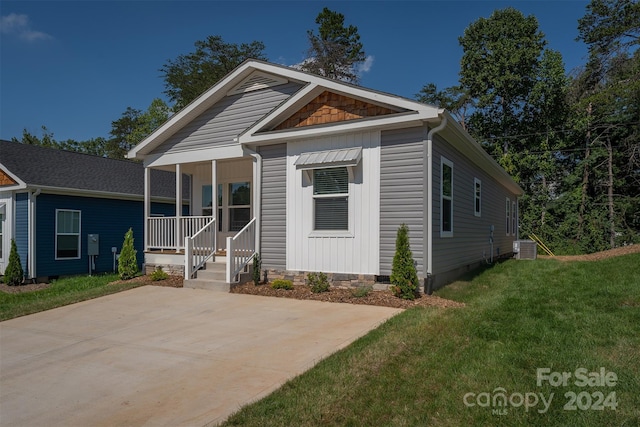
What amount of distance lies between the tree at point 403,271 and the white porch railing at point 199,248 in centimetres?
465

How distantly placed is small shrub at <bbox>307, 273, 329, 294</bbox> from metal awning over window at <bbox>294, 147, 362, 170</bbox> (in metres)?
2.15

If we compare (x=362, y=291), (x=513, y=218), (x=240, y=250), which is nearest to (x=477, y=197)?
(x=362, y=291)

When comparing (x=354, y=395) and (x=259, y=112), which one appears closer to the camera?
(x=354, y=395)

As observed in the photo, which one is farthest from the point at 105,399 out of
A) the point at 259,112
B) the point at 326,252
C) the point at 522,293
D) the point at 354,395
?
the point at 259,112

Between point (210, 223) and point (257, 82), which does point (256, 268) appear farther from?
point (257, 82)

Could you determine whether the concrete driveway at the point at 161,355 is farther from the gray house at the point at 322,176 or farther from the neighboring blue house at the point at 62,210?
the neighboring blue house at the point at 62,210

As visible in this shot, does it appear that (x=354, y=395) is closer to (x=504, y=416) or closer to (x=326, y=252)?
(x=504, y=416)

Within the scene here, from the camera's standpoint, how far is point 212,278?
9633 mm

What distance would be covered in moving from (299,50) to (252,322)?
25.3 meters

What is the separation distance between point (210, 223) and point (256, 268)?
68.6 inches

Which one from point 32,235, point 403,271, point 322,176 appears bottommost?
point 403,271

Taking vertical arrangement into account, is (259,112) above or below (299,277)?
above

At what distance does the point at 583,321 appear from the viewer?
568 centimetres

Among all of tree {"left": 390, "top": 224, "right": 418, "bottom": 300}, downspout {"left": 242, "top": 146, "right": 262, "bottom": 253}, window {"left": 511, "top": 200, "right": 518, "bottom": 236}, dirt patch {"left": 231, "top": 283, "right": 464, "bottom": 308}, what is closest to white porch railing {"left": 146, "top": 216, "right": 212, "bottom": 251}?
Answer: downspout {"left": 242, "top": 146, "right": 262, "bottom": 253}
